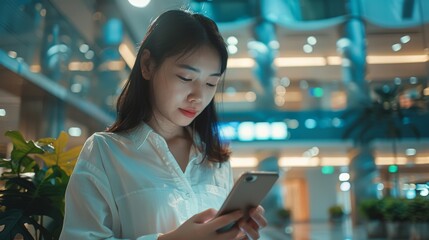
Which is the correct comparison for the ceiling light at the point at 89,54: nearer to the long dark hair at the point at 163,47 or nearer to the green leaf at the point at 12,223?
the green leaf at the point at 12,223

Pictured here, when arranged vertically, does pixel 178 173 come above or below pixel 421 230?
above

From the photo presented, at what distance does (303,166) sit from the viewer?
2223cm

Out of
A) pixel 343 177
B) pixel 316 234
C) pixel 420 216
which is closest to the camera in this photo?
pixel 420 216

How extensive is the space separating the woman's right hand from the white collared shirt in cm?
8

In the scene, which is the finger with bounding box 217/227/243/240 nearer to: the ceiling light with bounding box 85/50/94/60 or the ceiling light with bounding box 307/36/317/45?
the ceiling light with bounding box 85/50/94/60

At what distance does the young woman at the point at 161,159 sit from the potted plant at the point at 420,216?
17.5 feet

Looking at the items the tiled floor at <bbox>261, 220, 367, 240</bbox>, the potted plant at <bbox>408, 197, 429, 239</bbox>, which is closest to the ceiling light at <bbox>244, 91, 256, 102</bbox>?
the tiled floor at <bbox>261, 220, 367, 240</bbox>

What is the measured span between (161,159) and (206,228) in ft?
0.96

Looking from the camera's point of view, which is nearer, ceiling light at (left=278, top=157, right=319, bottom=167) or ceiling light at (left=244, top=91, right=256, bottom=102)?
ceiling light at (left=244, top=91, right=256, bottom=102)

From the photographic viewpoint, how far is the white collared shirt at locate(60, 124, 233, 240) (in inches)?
39.0

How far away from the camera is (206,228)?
0.91 m

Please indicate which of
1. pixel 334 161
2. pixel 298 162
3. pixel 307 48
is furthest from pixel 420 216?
pixel 298 162

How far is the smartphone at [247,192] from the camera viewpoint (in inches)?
34.9

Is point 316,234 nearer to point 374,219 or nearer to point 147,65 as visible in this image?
point 374,219
